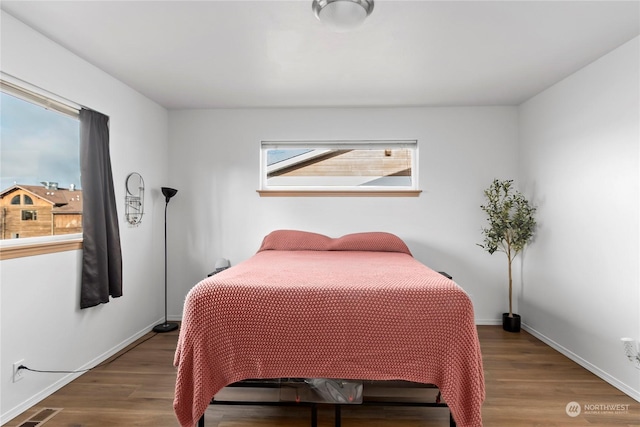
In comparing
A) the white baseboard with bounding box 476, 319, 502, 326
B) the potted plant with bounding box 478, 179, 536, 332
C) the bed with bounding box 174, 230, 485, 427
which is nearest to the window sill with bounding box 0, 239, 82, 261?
the bed with bounding box 174, 230, 485, 427

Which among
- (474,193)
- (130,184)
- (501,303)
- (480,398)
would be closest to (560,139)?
(474,193)

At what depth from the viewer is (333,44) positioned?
2336 mm

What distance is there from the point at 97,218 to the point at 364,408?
2.29 metres

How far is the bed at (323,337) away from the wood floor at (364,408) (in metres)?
0.45

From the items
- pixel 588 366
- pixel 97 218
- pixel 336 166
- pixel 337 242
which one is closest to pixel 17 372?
pixel 97 218

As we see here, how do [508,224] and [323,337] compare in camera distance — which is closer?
[323,337]

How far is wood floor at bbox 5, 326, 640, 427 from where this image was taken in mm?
1964

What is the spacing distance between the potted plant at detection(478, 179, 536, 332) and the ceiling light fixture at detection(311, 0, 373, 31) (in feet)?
7.87

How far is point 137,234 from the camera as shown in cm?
331

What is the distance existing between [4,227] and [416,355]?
240 cm

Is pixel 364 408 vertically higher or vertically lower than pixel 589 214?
lower

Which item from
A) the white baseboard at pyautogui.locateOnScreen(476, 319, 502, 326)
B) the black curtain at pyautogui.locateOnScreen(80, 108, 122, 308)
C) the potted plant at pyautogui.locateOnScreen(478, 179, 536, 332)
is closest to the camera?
the black curtain at pyautogui.locateOnScreen(80, 108, 122, 308)

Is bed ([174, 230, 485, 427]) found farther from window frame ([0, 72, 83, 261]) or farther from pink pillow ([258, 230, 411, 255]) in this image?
pink pillow ([258, 230, 411, 255])

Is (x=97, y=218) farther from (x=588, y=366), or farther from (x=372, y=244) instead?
(x=588, y=366)
